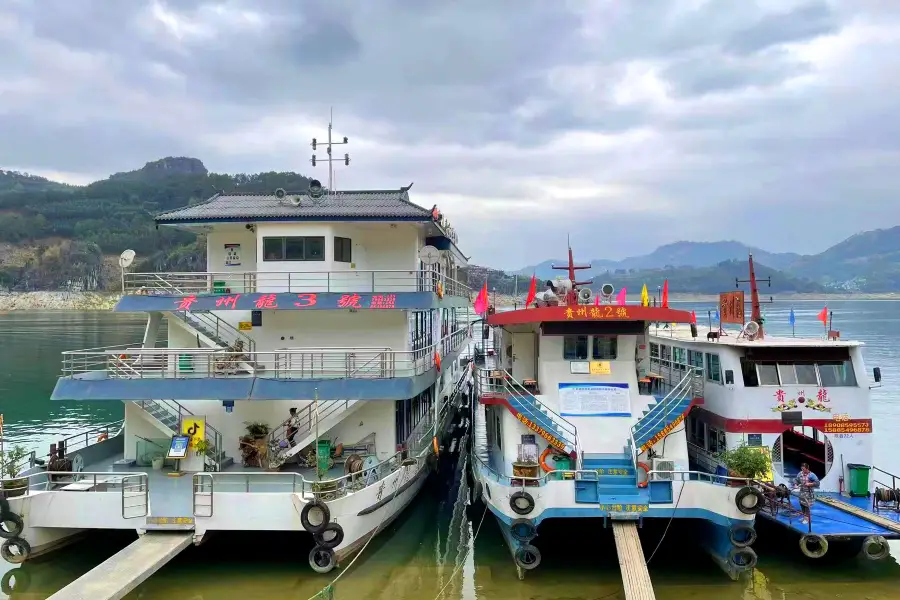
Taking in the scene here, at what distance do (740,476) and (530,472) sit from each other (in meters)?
4.20

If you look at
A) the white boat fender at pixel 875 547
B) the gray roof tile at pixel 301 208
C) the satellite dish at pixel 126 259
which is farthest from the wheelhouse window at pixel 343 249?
the white boat fender at pixel 875 547

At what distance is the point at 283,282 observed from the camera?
17172mm

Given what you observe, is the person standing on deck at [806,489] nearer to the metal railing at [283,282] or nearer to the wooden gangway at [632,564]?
the wooden gangway at [632,564]

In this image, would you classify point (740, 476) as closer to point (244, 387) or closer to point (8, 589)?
point (244, 387)

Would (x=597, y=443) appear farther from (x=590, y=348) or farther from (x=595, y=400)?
(x=590, y=348)

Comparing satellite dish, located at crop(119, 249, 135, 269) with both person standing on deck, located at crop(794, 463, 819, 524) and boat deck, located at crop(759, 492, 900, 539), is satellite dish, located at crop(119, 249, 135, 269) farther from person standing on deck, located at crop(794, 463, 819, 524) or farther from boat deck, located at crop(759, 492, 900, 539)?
person standing on deck, located at crop(794, 463, 819, 524)

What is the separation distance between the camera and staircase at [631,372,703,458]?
14039 millimetres

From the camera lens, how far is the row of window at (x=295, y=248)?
1716 centimetres

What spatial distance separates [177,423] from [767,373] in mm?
14122

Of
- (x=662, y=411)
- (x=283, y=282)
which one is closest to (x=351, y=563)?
(x=283, y=282)

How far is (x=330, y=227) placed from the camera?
672 inches

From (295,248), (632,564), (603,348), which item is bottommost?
(632,564)

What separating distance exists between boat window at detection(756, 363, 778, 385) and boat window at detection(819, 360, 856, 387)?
1019 mm

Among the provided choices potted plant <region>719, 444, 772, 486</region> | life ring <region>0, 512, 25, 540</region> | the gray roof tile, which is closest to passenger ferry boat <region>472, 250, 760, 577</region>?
potted plant <region>719, 444, 772, 486</region>
